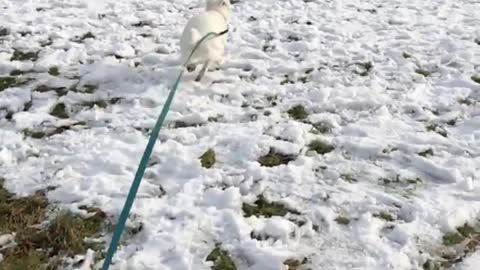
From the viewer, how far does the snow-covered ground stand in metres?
3.37

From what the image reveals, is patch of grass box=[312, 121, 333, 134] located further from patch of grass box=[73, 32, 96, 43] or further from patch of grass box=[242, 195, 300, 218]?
patch of grass box=[73, 32, 96, 43]

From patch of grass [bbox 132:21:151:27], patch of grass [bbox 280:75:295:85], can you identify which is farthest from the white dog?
patch of grass [bbox 132:21:151:27]

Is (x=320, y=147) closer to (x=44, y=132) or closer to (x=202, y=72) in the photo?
(x=202, y=72)

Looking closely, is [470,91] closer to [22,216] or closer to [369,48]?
[369,48]

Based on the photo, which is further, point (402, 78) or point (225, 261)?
point (402, 78)

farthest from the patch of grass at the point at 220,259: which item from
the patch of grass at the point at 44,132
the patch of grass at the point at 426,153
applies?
the patch of grass at the point at 44,132

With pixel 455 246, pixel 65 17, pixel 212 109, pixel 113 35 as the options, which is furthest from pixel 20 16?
pixel 455 246

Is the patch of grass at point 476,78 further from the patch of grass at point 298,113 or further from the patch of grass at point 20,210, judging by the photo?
the patch of grass at point 20,210

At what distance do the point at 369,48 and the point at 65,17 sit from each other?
2.93 metres

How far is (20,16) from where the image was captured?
645 centimetres

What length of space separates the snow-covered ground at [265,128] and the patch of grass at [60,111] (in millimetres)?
60

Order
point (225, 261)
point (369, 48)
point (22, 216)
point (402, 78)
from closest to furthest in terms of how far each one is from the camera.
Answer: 1. point (225, 261)
2. point (22, 216)
3. point (402, 78)
4. point (369, 48)

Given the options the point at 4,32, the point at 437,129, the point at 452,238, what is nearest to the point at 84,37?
the point at 4,32

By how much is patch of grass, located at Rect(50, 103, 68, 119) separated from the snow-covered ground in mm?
60
